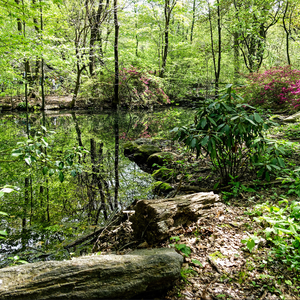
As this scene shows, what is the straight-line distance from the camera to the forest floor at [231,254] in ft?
5.12

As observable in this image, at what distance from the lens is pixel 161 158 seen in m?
5.34

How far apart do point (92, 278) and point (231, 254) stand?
1240mm

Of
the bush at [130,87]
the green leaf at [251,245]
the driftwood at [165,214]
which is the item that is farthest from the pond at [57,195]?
the bush at [130,87]

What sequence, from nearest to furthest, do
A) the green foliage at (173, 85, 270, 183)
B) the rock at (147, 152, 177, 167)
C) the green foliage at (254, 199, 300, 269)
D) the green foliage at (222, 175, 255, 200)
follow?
the green foliage at (254, 199, 300, 269) → the green foliage at (173, 85, 270, 183) → the green foliage at (222, 175, 255, 200) → the rock at (147, 152, 177, 167)

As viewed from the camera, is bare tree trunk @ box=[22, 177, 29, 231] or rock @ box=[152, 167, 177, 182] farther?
rock @ box=[152, 167, 177, 182]

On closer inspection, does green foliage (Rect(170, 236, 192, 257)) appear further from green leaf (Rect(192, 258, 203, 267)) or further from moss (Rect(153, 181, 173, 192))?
moss (Rect(153, 181, 173, 192))

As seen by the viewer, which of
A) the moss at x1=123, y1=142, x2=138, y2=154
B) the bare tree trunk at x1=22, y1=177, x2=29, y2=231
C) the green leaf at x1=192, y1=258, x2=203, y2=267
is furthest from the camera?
the moss at x1=123, y1=142, x2=138, y2=154

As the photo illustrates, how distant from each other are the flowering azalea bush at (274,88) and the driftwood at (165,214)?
8.76 m

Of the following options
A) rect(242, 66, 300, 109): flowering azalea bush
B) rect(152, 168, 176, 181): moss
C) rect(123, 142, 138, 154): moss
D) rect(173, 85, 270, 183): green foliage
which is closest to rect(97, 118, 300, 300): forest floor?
rect(173, 85, 270, 183): green foliage

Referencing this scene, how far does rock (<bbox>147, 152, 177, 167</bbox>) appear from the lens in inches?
202

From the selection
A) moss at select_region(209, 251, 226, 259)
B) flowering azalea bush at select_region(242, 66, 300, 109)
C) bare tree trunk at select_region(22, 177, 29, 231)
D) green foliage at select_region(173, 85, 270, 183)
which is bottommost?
bare tree trunk at select_region(22, 177, 29, 231)

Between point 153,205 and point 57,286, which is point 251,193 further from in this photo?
point 57,286

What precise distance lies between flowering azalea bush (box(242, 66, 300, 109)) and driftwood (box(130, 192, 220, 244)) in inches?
345

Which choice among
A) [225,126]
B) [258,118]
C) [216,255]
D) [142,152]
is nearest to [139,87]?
[142,152]
